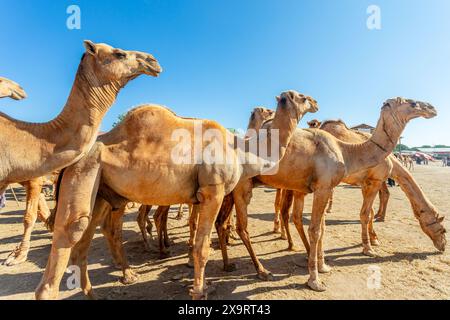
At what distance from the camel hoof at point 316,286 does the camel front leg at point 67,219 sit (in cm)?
367

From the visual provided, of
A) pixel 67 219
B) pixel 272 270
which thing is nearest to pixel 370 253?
pixel 272 270

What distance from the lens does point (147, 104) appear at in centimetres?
317

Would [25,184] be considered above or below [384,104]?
below

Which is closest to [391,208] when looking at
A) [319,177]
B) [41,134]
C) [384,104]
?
[384,104]

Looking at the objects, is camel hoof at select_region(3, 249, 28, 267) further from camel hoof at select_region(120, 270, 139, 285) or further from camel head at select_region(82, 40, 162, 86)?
camel head at select_region(82, 40, 162, 86)

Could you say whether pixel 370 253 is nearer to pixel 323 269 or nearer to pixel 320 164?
pixel 323 269

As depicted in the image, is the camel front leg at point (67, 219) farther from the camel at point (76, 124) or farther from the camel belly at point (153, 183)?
the camel at point (76, 124)

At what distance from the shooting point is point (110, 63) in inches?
95.0

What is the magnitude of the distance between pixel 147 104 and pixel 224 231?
3049 mm

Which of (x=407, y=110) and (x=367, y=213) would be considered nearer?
(x=407, y=110)

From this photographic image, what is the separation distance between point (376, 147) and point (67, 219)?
17.3 feet

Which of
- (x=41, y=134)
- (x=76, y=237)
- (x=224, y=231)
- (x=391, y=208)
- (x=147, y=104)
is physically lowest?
(x=391, y=208)

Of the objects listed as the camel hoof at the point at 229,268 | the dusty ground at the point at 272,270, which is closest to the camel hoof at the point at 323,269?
the dusty ground at the point at 272,270
